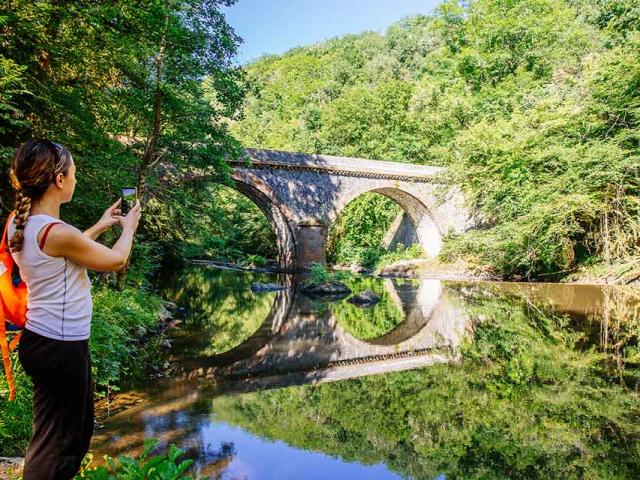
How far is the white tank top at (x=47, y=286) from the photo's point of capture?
5.07 ft

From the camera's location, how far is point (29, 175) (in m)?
1.57

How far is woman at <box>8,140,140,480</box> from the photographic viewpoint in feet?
5.05

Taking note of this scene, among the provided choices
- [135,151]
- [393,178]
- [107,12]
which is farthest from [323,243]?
[107,12]

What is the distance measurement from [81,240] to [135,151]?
7.63m

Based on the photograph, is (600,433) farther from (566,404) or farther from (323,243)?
(323,243)

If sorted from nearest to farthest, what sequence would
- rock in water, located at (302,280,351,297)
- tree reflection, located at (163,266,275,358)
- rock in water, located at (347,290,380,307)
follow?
tree reflection, located at (163,266,275,358)
rock in water, located at (347,290,380,307)
rock in water, located at (302,280,351,297)

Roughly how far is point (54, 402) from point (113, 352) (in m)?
3.83

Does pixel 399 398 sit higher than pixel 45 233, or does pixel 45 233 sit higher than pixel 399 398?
pixel 45 233

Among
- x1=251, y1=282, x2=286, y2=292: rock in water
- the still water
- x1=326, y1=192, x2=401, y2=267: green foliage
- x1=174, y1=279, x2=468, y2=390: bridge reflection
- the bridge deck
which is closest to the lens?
the still water

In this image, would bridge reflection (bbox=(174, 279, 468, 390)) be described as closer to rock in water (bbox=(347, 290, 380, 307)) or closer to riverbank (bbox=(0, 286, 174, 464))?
riverbank (bbox=(0, 286, 174, 464))

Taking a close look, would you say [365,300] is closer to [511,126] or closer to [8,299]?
[511,126]

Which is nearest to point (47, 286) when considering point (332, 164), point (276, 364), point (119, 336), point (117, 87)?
point (119, 336)

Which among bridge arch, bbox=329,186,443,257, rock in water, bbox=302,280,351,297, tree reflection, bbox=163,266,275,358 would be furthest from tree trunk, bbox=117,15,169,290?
bridge arch, bbox=329,186,443,257

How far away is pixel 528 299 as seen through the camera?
11156 mm
